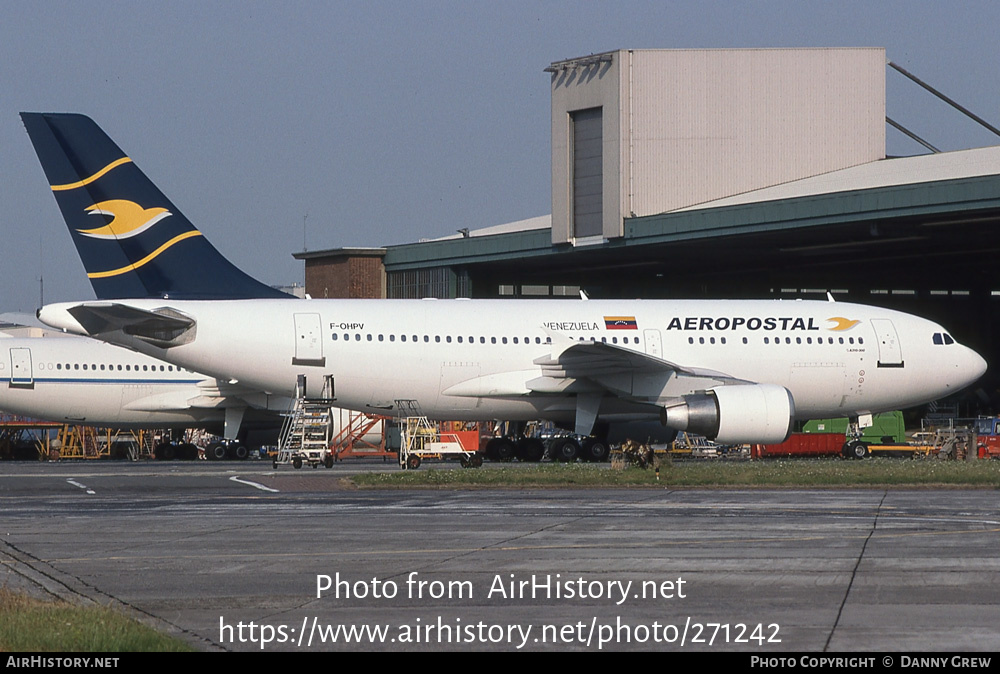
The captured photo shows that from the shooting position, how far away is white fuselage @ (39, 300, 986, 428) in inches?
1187

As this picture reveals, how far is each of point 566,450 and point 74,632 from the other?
2465 cm

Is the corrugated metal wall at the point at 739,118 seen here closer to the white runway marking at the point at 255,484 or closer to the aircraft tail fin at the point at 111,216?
the aircraft tail fin at the point at 111,216

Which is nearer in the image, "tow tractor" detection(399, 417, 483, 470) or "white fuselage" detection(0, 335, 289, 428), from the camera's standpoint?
"tow tractor" detection(399, 417, 483, 470)

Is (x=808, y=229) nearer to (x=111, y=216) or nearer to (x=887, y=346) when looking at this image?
(x=887, y=346)

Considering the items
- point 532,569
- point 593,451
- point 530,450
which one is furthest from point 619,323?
point 532,569

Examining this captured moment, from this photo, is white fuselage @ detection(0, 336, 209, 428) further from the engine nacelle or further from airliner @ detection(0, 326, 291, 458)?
the engine nacelle

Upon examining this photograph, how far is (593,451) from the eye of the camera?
32.8 meters

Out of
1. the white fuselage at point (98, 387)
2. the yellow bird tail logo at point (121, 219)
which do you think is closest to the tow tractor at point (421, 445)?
the yellow bird tail logo at point (121, 219)

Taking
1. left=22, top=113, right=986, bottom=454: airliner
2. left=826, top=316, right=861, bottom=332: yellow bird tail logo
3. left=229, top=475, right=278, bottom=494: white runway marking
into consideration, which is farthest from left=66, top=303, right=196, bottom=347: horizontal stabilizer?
left=826, top=316, right=861, bottom=332: yellow bird tail logo

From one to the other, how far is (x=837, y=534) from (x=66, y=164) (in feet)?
73.3

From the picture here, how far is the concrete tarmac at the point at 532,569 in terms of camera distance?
881 cm

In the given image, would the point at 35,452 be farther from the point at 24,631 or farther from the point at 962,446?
the point at 24,631

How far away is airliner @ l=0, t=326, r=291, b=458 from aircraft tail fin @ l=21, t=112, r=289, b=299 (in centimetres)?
946

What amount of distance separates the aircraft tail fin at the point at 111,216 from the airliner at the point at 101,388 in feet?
31.0
